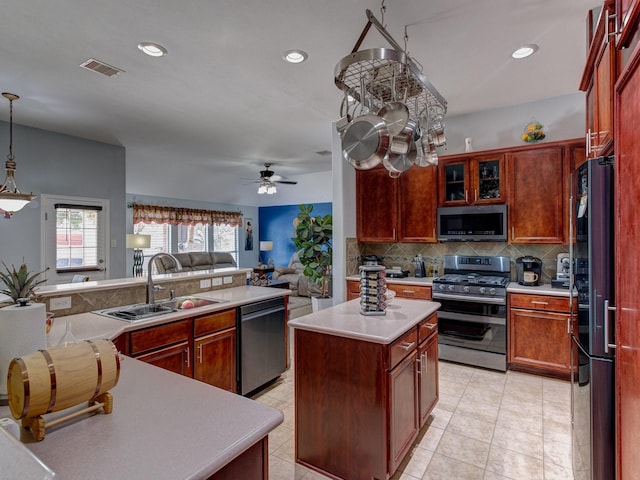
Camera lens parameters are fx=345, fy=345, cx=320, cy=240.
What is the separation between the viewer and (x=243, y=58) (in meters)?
2.74

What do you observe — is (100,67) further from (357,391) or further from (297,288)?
(297,288)

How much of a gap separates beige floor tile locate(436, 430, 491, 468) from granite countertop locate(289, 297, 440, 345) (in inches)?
34.9

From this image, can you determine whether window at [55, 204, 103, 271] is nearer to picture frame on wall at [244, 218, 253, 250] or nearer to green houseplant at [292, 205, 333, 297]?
green houseplant at [292, 205, 333, 297]

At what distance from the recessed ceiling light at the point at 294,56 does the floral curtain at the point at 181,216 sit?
6559 mm

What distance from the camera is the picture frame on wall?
10.6 metres

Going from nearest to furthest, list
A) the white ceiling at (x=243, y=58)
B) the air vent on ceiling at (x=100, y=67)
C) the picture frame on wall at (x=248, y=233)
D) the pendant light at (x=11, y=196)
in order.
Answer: the white ceiling at (x=243, y=58) → the air vent on ceiling at (x=100, y=67) → the pendant light at (x=11, y=196) → the picture frame on wall at (x=248, y=233)

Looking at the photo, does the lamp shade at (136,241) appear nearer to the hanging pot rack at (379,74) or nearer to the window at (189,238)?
the window at (189,238)

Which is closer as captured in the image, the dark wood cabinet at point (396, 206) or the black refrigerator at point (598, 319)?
the black refrigerator at point (598, 319)

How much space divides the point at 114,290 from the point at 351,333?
1991mm

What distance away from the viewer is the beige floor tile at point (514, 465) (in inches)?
81.5

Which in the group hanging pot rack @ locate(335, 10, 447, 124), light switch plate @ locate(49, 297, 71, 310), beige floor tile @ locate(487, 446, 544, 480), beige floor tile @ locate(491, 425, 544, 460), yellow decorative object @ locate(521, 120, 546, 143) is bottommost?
beige floor tile @ locate(487, 446, 544, 480)

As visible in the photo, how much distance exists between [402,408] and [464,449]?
2.36 ft

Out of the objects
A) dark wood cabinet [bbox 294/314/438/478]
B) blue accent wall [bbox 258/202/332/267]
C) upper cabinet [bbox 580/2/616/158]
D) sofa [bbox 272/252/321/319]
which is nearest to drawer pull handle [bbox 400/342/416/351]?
dark wood cabinet [bbox 294/314/438/478]

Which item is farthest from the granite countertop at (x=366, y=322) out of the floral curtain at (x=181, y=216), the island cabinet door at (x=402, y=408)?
the floral curtain at (x=181, y=216)
